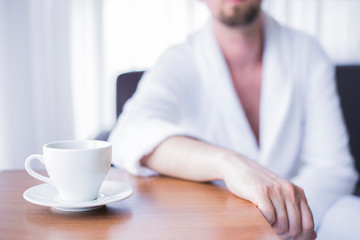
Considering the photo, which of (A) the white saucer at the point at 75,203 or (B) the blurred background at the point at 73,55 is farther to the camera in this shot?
(B) the blurred background at the point at 73,55

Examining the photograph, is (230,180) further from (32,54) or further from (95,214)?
(32,54)

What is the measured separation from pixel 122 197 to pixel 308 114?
882 mm

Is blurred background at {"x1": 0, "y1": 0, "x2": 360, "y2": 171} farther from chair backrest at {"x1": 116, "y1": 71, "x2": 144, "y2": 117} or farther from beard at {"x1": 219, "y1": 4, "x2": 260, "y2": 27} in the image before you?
beard at {"x1": 219, "y1": 4, "x2": 260, "y2": 27}

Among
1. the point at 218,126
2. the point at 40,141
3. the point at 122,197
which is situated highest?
the point at 122,197

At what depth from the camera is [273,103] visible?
1272 mm

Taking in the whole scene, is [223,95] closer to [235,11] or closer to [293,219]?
[235,11]

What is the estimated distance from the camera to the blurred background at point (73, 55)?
2129mm

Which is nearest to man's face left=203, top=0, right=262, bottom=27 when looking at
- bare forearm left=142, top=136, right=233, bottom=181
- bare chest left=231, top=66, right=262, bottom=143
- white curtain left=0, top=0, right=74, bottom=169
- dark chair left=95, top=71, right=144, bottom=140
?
bare chest left=231, top=66, right=262, bottom=143

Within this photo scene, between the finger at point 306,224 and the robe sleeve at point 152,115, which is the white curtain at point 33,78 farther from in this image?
the finger at point 306,224

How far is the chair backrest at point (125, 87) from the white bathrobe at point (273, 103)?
352 mm

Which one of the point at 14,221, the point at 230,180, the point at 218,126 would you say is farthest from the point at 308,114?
the point at 14,221

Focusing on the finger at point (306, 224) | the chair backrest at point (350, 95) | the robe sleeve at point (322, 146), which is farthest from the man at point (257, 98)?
the chair backrest at point (350, 95)

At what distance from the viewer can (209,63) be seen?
133 cm

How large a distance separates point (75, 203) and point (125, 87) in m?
1.15
